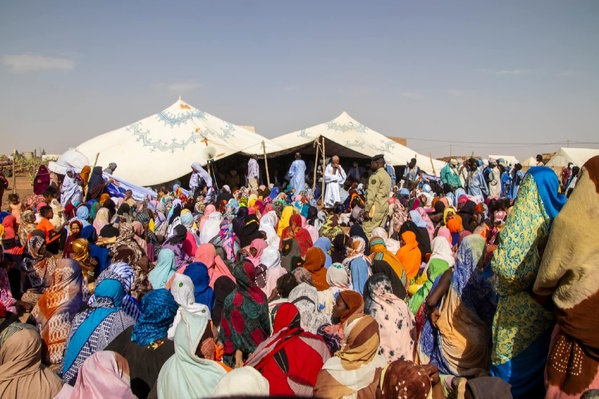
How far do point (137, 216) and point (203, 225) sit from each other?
1076mm

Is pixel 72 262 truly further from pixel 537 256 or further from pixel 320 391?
pixel 537 256

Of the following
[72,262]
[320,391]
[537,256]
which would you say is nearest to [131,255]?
[72,262]

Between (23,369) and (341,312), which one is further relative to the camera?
(341,312)

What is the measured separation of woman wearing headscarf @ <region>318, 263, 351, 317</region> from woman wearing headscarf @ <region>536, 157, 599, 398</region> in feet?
7.14

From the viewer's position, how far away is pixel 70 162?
1457cm

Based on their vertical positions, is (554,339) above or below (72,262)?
above

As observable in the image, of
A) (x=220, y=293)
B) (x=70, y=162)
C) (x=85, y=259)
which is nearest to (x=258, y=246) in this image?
(x=220, y=293)

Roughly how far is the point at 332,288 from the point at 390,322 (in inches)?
37.0

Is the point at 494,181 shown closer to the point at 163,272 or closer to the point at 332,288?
the point at 332,288

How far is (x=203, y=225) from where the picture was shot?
27.4ft

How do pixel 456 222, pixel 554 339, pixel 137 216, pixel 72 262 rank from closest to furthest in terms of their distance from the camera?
1. pixel 554 339
2. pixel 72 262
3. pixel 456 222
4. pixel 137 216

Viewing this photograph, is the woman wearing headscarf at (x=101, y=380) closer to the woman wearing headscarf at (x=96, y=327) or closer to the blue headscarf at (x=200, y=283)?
the woman wearing headscarf at (x=96, y=327)

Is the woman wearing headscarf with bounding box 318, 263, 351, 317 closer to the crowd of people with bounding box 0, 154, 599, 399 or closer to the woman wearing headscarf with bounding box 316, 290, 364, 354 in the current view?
the crowd of people with bounding box 0, 154, 599, 399

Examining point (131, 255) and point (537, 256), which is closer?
point (537, 256)
